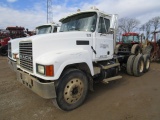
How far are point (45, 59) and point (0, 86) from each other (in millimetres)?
3541

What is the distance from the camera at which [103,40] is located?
4953 mm

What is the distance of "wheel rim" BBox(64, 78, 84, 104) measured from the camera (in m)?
3.66

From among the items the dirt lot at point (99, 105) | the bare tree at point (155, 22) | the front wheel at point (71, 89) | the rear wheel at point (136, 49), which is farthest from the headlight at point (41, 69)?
the bare tree at point (155, 22)

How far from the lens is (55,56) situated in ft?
11.0

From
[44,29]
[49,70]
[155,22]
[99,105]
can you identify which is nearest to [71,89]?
[49,70]

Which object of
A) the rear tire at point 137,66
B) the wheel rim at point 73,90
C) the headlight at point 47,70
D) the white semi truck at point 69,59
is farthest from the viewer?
the rear tire at point 137,66

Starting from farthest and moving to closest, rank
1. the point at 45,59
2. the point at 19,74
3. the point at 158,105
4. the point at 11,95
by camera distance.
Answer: the point at 11,95, the point at 19,74, the point at 158,105, the point at 45,59

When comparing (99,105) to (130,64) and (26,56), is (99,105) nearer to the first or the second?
(26,56)

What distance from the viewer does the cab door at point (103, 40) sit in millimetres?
4727

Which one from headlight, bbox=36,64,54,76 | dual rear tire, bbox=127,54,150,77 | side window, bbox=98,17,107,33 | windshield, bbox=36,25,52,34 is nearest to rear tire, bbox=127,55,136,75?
dual rear tire, bbox=127,54,150,77

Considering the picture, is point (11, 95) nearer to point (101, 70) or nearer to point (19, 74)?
point (19, 74)

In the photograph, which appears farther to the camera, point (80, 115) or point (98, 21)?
point (98, 21)

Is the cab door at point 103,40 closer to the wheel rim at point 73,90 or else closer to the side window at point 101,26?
the side window at point 101,26

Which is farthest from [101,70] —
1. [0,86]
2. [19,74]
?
[0,86]
